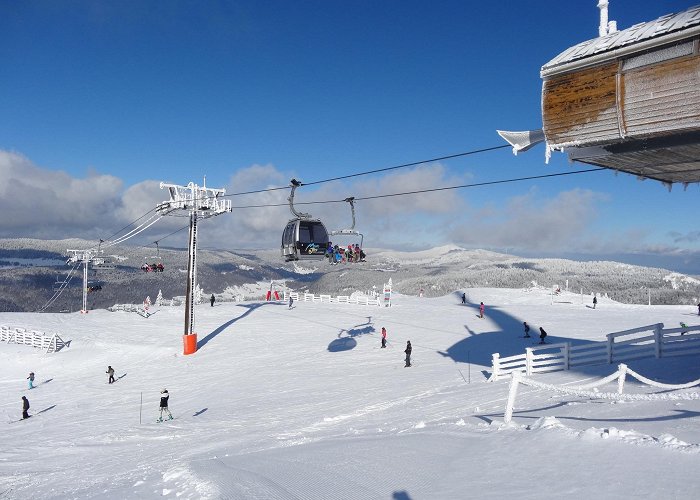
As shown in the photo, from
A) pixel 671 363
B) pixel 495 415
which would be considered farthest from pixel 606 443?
pixel 671 363

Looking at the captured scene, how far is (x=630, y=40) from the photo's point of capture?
10.5 m

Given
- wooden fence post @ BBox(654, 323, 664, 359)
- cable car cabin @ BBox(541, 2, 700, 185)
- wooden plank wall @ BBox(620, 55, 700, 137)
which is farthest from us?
wooden fence post @ BBox(654, 323, 664, 359)

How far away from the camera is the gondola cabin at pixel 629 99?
32.2 ft

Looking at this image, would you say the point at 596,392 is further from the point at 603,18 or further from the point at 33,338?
the point at 33,338

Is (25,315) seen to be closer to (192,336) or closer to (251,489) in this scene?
(192,336)

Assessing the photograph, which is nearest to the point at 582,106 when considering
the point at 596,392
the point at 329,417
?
the point at 596,392

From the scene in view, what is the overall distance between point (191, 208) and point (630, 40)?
2646cm

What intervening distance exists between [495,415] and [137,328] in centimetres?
3325

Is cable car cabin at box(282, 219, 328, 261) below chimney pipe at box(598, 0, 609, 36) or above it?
below

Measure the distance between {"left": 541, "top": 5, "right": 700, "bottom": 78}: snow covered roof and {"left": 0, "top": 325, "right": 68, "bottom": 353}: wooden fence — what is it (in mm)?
35122

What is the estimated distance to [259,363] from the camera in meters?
27.3

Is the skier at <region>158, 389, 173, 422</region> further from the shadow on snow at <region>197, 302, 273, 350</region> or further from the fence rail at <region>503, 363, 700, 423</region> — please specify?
the shadow on snow at <region>197, 302, 273, 350</region>

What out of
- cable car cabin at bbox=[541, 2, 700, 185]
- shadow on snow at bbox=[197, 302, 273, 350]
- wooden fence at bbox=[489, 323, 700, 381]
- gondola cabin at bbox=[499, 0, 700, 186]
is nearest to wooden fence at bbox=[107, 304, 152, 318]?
shadow on snow at bbox=[197, 302, 273, 350]

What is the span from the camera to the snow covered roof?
9734 mm
